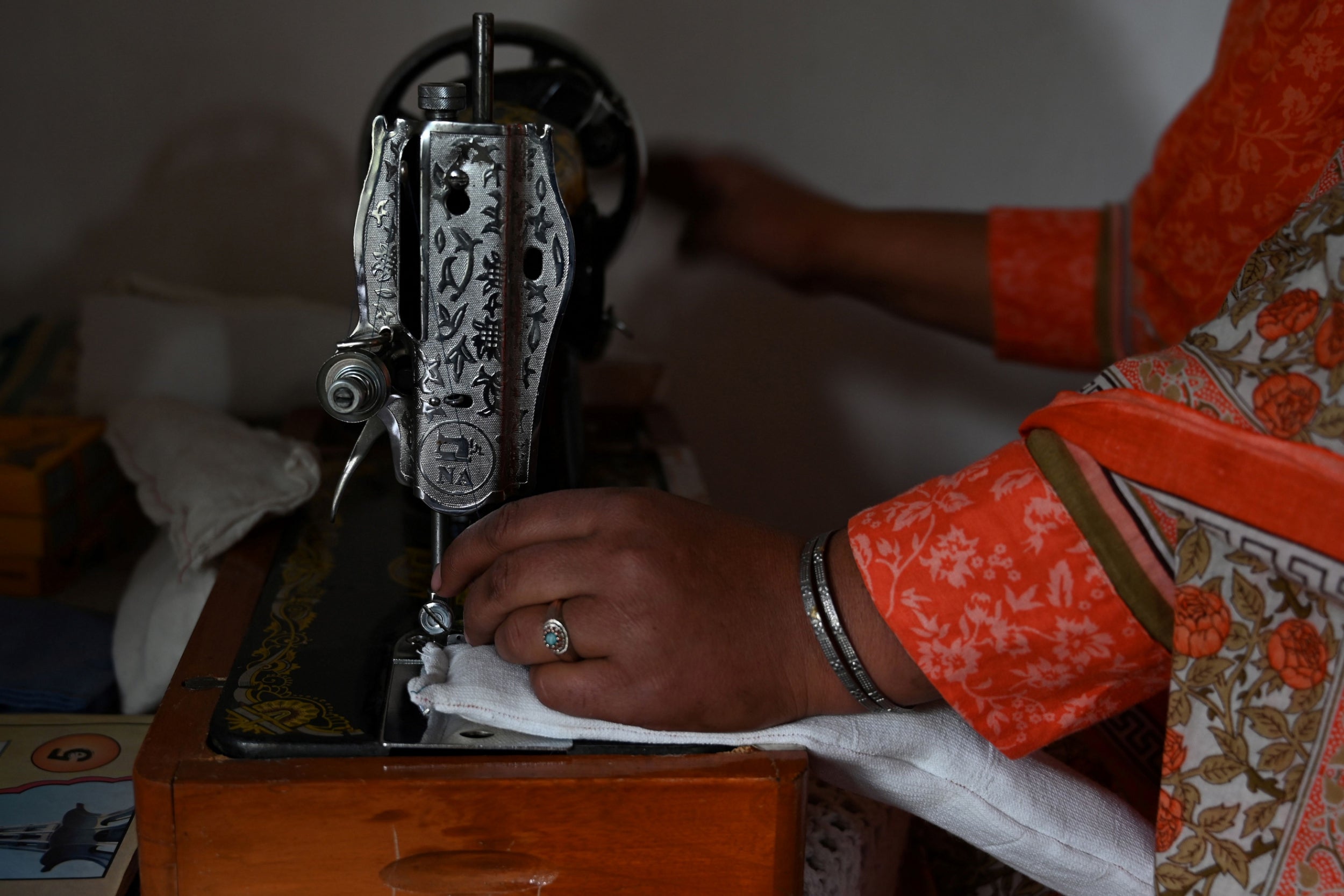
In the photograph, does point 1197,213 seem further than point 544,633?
Yes

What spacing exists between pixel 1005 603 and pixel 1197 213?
1.99ft

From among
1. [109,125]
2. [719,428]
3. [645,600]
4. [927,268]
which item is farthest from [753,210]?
[645,600]

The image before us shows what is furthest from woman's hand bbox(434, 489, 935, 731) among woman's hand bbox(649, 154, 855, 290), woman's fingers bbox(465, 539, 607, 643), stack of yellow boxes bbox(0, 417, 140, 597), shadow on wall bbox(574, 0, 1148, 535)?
shadow on wall bbox(574, 0, 1148, 535)

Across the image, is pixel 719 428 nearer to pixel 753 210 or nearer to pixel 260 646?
pixel 753 210

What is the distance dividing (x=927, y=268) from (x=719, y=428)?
502 millimetres

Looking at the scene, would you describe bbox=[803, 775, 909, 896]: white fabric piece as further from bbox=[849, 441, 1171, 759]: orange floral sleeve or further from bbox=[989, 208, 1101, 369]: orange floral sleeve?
bbox=[989, 208, 1101, 369]: orange floral sleeve

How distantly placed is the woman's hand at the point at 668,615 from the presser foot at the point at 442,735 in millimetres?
31

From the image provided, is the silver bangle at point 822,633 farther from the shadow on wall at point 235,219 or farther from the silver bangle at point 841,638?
the shadow on wall at point 235,219

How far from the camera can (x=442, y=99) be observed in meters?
0.77

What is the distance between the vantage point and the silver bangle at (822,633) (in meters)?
0.76

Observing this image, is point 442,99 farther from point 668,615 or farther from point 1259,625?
point 1259,625

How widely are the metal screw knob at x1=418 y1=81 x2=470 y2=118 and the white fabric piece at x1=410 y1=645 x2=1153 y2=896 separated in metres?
0.37

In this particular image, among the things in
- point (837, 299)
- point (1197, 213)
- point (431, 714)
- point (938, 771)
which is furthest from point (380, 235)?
point (837, 299)

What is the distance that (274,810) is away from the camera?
2.25ft
